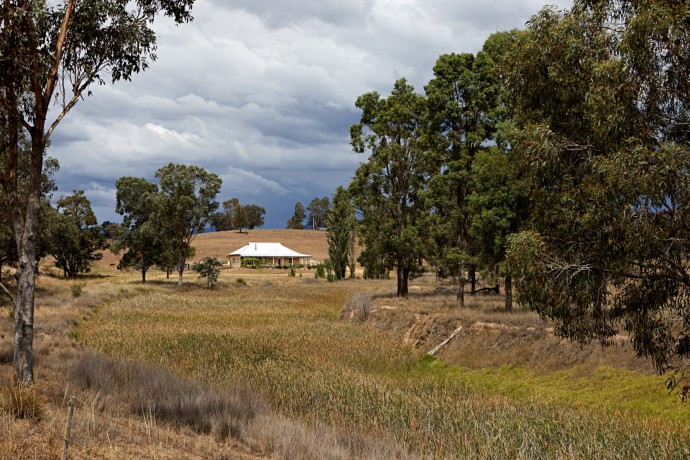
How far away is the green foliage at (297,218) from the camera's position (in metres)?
192

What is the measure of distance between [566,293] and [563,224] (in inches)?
64.4

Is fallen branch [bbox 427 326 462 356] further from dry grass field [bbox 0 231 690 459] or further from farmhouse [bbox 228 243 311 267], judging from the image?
farmhouse [bbox 228 243 311 267]

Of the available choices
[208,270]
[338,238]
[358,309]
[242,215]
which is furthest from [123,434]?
[242,215]

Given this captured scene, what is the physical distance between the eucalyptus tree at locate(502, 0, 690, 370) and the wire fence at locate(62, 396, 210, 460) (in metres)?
7.86

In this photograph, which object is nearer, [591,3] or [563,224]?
[563,224]

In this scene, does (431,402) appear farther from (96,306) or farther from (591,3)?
(96,306)

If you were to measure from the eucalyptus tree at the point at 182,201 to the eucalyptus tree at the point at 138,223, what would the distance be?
1.76 m

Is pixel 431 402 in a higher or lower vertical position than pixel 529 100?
lower

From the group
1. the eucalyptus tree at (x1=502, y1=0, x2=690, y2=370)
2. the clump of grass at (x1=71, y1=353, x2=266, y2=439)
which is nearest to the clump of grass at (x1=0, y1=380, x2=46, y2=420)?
the clump of grass at (x1=71, y1=353, x2=266, y2=439)

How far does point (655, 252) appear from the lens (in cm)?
990

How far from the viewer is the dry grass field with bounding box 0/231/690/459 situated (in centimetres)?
888

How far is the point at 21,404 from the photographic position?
28.4 ft

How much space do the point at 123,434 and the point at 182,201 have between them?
53.8m

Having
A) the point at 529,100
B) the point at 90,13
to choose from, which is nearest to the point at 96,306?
the point at 90,13
